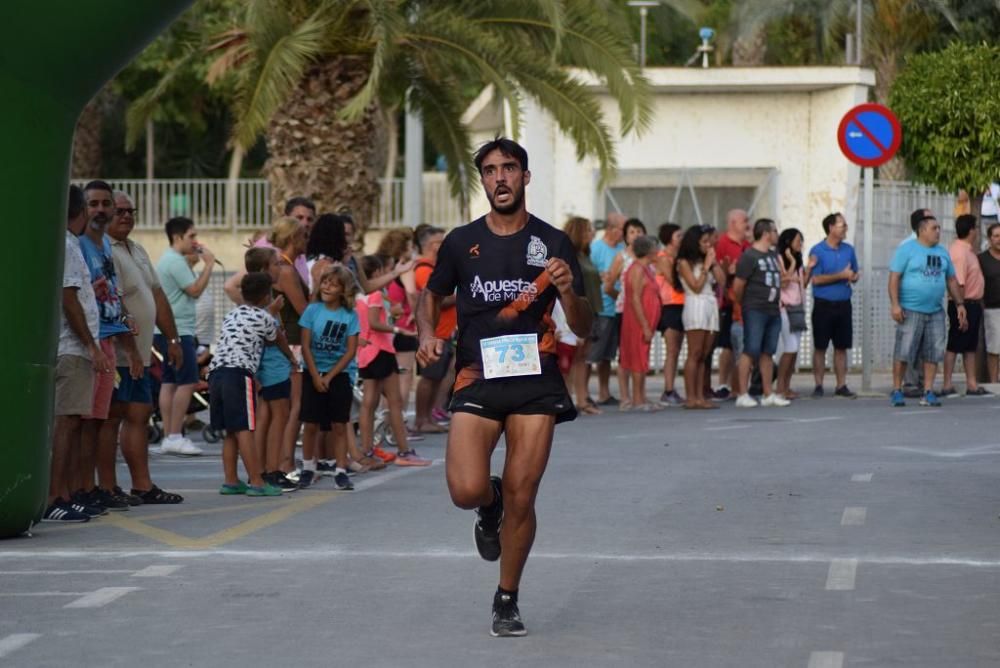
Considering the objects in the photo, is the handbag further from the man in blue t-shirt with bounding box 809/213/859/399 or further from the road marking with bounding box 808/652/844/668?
the road marking with bounding box 808/652/844/668

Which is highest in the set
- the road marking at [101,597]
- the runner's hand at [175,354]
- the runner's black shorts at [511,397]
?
the runner's hand at [175,354]

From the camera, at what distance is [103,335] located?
35.5 ft

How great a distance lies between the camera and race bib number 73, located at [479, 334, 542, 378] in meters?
7.25

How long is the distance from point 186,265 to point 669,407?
5646mm

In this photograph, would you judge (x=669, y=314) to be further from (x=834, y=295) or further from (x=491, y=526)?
(x=491, y=526)

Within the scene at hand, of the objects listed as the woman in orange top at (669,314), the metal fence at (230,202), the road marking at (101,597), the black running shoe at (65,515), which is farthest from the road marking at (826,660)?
the metal fence at (230,202)

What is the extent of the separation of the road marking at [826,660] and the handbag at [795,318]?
42.3 feet

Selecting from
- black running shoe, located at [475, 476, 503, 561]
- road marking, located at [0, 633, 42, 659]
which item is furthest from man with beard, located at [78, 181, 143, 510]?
black running shoe, located at [475, 476, 503, 561]

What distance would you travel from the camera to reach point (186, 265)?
49.9 ft

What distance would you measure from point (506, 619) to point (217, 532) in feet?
10.8

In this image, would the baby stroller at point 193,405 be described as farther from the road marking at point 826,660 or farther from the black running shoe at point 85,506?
the road marking at point 826,660

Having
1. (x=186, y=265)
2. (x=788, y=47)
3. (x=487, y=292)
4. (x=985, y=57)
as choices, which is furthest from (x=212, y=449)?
(x=788, y=47)

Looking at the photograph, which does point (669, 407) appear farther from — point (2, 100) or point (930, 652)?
point (930, 652)

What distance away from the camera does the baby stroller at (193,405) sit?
1523 centimetres
